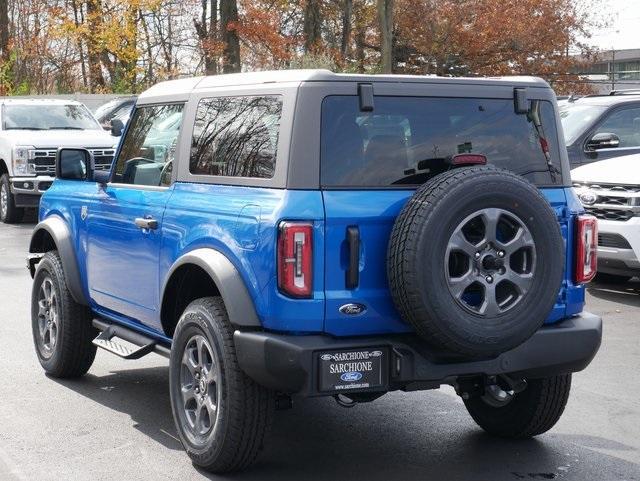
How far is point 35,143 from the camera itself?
60.0 feet

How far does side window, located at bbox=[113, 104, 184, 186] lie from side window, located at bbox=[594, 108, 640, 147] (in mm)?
8910

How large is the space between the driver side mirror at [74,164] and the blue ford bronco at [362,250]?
1.22 metres

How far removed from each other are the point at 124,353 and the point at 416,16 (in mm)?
35369

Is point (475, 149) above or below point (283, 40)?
below

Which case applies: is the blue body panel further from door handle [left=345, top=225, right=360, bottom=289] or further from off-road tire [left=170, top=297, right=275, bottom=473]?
off-road tire [left=170, top=297, right=275, bottom=473]

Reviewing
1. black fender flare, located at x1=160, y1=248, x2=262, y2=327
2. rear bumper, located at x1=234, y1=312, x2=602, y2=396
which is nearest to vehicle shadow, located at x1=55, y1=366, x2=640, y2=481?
rear bumper, located at x1=234, y1=312, x2=602, y2=396

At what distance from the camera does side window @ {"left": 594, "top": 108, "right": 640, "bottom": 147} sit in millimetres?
14625

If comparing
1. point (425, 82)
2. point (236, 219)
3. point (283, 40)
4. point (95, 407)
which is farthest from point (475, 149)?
point (283, 40)

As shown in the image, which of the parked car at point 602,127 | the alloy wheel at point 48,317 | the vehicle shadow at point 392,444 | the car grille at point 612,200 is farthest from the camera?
the parked car at point 602,127

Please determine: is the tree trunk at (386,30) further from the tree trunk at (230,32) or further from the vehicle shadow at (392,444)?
the vehicle shadow at (392,444)

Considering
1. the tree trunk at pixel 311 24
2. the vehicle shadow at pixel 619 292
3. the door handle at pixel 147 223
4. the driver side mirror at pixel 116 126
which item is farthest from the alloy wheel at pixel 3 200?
the tree trunk at pixel 311 24

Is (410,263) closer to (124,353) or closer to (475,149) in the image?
(475,149)

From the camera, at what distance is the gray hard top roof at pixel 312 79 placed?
534cm

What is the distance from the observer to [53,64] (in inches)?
1751
